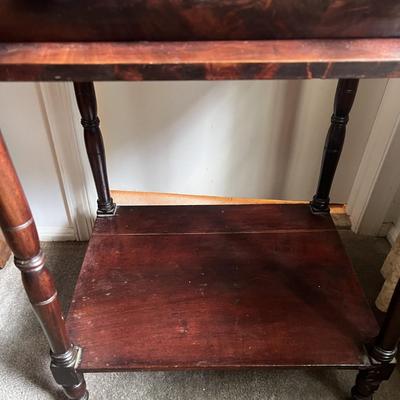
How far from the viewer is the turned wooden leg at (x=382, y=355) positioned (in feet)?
2.44

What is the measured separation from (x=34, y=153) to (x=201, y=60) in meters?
0.79

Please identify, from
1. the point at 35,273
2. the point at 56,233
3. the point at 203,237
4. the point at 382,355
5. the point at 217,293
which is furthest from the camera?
the point at 56,233

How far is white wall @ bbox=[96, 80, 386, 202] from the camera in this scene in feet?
3.74

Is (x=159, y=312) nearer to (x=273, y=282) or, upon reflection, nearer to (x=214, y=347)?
(x=214, y=347)

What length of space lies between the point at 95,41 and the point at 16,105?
647 mm

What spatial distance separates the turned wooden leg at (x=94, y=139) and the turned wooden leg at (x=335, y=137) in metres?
0.54

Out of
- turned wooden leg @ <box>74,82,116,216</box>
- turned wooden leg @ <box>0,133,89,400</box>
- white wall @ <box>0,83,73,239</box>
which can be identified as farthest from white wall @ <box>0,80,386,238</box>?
turned wooden leg @ <box>0,133,89,400</box>

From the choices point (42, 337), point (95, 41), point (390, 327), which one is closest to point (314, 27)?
point (95, 41)

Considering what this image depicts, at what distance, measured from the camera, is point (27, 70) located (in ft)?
1.59

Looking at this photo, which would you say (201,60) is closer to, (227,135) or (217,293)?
(217,293)

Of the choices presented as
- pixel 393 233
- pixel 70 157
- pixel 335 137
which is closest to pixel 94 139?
pixel 70 157

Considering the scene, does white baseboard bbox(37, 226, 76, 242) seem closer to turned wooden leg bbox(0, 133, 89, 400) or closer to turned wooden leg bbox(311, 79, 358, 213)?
turned wooden leg bbox(0, 133, 89, 400)

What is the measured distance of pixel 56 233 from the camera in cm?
130

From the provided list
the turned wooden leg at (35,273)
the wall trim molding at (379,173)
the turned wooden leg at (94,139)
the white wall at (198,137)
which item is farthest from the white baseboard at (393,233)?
the turned wooden leg at (35,273)
